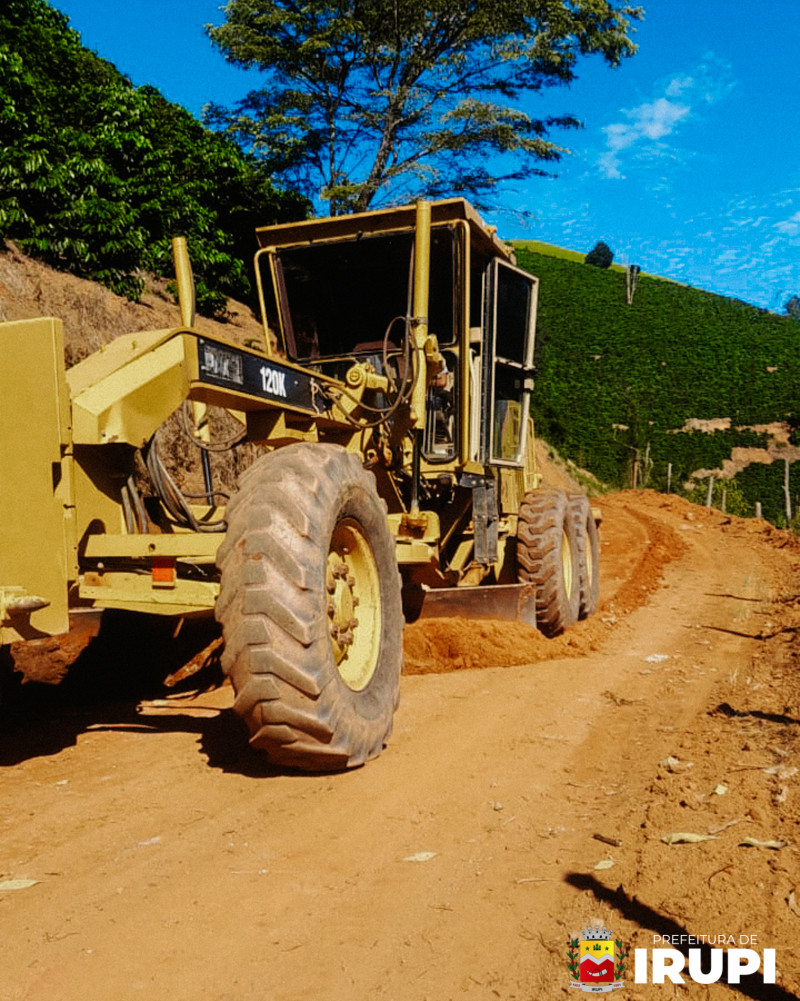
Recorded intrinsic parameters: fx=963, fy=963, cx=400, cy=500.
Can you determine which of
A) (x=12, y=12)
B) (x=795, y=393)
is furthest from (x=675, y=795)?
(x=795, y=393)

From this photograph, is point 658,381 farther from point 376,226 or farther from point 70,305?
point 376,226

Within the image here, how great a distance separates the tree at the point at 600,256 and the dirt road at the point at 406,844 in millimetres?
109574

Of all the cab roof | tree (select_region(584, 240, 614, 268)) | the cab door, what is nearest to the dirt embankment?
the cab roof

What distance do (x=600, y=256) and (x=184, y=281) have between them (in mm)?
111202

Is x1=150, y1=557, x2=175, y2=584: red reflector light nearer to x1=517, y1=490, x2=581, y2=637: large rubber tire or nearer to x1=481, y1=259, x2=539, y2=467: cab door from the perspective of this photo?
x1=481, y1=259, x2=539, y2=467: cab door

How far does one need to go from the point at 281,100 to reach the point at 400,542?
664 inches

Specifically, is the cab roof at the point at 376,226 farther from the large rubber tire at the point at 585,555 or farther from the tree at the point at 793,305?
the tree at the point at 793,305

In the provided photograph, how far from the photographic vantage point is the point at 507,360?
317 inches

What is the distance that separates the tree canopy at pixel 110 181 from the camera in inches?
499

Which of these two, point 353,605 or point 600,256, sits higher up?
point 600,256

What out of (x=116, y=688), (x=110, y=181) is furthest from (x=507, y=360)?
(x=110, y=181)

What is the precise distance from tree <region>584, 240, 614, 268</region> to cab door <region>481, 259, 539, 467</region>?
106 meters

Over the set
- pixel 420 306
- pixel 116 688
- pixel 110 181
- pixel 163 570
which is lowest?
pixel 116 688

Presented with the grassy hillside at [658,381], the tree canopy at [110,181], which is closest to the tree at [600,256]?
the grassy hillside at [658,381]
